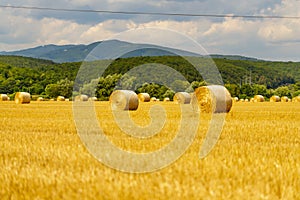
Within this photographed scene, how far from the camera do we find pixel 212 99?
719 inches

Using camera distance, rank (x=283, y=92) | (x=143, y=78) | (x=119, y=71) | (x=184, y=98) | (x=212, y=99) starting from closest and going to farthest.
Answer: (x=212, y=99), (x=184, y=98), (x=143, y=78), (x=119, y=71), (x=283, y=92)

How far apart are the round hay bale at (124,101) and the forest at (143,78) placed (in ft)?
18.2

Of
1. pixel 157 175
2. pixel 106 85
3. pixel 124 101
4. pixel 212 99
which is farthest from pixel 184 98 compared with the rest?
pixel 106 85

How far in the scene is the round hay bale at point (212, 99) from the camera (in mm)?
18312

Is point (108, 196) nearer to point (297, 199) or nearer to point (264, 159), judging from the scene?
point (297, 199)

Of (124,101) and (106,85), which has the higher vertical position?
(106,85)

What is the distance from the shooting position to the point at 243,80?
122312 millimetres

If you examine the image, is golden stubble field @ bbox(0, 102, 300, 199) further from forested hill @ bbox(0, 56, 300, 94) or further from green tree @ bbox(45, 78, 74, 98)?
green tree @ bbox(45, 78, 74, 98)

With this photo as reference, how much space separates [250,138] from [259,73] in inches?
5494

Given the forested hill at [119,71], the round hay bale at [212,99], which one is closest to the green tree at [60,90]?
the forested hill at [119,71]

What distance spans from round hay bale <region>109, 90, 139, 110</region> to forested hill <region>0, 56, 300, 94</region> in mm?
23270

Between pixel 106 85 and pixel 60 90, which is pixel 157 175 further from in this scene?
pixel 60 90

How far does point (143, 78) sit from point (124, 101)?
42.6 meters

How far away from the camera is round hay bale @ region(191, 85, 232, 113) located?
60.1 feet
